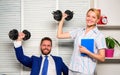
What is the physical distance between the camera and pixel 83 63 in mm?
2252

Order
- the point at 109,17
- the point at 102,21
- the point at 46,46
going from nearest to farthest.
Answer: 1. the point at 46,46
2. the point at 102,21
3. the point at 109,17

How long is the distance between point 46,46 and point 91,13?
25.1 inches

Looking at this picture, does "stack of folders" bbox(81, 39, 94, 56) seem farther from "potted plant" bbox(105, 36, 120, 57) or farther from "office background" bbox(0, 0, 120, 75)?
"office background" bbox(0, 0, 120, 75)

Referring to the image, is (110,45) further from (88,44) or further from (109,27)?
(88,44)

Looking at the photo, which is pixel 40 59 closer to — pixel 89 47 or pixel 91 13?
pixel 89 47

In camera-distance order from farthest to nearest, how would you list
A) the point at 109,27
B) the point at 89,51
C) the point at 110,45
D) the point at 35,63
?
the point at 109,27 → the point at 110,45 → the point at 35,63 → the point at 89,51

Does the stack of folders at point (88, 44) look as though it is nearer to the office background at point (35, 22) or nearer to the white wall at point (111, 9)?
the office background at point (35, 22)

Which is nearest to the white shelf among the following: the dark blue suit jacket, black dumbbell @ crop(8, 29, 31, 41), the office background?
the office background

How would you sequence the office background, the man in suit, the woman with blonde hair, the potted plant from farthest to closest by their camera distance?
the office background
the potted plant
the man in suit
the woman with blonde hair

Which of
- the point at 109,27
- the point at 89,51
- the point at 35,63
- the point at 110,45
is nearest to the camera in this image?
the point at 89,51

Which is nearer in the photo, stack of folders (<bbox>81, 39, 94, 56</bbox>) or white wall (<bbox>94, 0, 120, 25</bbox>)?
stack of folders (<bbox>81, 39, 94, 56</bbox>)

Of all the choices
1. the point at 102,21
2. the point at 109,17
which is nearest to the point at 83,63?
the point at 102,21

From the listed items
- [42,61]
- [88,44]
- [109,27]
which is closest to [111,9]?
[109,27]

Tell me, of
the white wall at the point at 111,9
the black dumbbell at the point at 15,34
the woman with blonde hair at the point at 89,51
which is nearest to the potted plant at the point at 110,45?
the white wall at the point at 111,9
